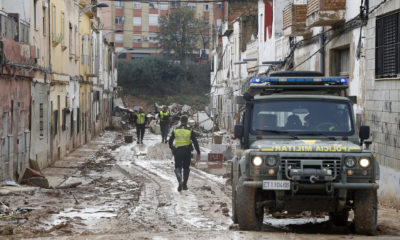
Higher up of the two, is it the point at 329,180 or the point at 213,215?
the point at 329,180

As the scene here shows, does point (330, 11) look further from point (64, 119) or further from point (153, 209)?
point (64, 119)

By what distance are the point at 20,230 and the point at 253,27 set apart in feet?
114

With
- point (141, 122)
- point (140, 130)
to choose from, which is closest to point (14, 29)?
point (141, 122)

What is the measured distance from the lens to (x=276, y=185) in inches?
366

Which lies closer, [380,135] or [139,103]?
[380,135]

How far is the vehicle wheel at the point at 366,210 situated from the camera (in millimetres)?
9539

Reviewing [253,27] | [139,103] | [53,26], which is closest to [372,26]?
[53,26]

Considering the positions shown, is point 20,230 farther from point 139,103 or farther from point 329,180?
point 139,103

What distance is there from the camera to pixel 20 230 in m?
10.5

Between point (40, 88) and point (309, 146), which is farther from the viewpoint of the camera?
point (40, 88)

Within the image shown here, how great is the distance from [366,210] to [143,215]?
14.3 ft

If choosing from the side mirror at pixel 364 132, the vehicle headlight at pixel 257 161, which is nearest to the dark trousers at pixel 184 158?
the side mirror at pixel 364 132

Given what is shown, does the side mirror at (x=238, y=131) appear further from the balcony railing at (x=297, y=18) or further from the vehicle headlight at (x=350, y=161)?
the balcony railing at (x=297, y=18)

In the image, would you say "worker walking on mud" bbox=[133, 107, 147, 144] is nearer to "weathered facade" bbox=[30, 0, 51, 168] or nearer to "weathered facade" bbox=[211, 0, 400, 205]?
"weathered facade" bbox=[30, 0, 51, 168]
